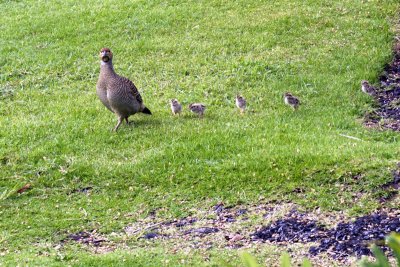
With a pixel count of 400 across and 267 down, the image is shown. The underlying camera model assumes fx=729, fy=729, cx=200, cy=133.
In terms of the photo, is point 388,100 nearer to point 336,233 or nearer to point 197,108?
point 197,108

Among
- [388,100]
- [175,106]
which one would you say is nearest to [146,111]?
[175,106]

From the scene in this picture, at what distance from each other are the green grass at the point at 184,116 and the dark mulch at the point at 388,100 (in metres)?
0.25

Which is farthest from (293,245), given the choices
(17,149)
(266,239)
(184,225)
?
(17,149)

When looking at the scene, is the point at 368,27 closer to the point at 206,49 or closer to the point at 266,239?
the point at 206,49

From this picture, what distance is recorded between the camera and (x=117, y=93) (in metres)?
11.8

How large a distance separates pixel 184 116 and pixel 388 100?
3.71m

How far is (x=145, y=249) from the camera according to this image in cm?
833

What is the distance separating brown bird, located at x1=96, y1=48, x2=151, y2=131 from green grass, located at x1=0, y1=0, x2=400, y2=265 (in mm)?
368

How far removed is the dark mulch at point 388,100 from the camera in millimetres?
12133

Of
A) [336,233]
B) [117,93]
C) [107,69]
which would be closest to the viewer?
[336,233]

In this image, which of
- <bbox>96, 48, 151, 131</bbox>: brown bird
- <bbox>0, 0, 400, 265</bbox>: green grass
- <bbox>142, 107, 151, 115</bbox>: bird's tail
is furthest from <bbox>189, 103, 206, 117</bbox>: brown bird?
<bbox>96, 48, 151, 131</bbox>: brown bird

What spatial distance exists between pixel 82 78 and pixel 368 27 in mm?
6504

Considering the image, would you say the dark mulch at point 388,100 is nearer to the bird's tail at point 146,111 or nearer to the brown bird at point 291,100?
the brown bird at point 291,100

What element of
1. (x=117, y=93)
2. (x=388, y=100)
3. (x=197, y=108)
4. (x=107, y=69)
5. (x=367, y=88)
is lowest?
(x=388, y=100)
